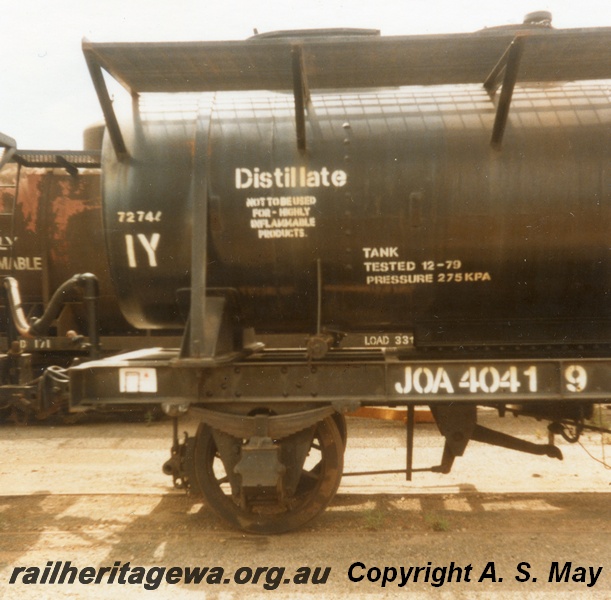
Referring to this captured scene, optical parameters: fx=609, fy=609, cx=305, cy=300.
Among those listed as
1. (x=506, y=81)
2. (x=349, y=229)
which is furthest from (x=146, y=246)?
(x=506, y=81)

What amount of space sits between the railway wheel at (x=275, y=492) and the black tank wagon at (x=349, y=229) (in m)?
0.03

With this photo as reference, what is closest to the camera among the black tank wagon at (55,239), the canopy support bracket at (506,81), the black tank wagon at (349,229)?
the canopy support bracket at (506,81)

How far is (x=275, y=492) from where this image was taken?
497 cm

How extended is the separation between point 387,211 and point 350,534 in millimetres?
2726

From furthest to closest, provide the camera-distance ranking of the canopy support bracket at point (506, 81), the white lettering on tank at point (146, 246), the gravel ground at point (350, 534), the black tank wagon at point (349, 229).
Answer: the white lettering on tank at point (146, 246), the black tank wagon at point (349, 229), the canopy support bracket at point (506, 81), the gravel ground at point (350, 534)

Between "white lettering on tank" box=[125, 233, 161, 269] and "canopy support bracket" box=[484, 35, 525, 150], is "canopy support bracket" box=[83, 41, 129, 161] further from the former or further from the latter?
"canopy support bracket" box=[484, 35, 525, 150]

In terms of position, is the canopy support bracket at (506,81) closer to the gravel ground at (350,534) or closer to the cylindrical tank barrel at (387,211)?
the cylindrical tank barrel at (387,211)

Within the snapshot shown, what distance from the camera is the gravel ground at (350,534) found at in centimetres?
433

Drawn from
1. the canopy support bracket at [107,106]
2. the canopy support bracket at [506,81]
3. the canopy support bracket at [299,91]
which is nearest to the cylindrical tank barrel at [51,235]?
the canopy support bracket at [107,106]

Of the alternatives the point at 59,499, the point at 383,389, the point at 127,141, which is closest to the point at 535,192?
the point at 383,389

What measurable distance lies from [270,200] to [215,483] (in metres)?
2.48

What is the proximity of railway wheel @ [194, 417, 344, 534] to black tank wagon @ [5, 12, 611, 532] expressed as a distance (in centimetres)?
3

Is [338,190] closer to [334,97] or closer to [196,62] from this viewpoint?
[334,97]

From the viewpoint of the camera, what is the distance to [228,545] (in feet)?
16.4
